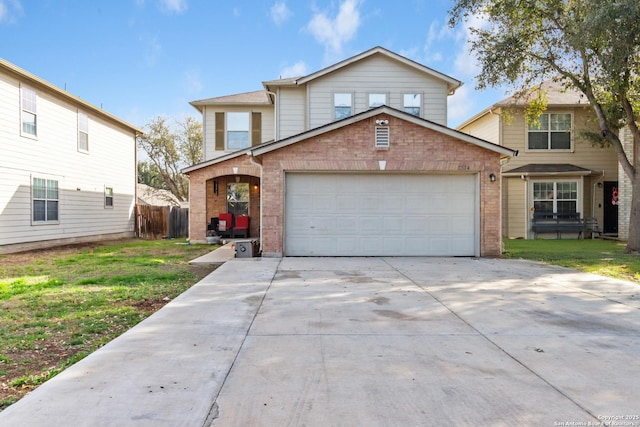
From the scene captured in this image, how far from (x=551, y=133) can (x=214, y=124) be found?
15.4 metres

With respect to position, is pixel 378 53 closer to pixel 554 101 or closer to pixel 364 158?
pixel 364 158

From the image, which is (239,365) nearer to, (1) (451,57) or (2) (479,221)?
(2) (479,221)

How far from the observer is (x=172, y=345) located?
4418mm

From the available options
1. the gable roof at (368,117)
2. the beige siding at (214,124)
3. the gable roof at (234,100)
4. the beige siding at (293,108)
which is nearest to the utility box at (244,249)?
the gable roof at (368,117)

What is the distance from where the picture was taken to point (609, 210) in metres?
19.6

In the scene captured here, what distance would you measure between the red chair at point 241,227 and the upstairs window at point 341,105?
592 centimetres

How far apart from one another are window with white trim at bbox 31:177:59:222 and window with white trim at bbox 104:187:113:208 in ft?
12.1

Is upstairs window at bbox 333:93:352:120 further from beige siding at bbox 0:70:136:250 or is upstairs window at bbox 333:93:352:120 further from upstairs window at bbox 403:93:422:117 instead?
beige siding at bbox 0:70:136:250

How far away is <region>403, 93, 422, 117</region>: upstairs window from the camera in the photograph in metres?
16.6

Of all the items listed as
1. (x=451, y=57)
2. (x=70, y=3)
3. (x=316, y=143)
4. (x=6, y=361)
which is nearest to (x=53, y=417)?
(x=6, y=361)

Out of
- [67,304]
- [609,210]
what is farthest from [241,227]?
[609,210]

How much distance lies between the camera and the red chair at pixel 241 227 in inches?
718

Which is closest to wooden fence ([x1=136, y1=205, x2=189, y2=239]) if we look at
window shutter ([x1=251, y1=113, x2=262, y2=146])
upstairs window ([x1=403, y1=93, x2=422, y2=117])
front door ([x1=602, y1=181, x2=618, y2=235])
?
window shutter ([x1=251, y1=113, x2=262, y2=146])

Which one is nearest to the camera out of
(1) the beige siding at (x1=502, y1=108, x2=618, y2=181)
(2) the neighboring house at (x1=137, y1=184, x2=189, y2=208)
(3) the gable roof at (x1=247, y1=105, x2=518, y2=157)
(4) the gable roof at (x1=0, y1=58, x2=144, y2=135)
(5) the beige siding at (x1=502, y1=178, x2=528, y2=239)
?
(3) the gable roof at (x1=247, y1=105, x2=518, y2=157)
